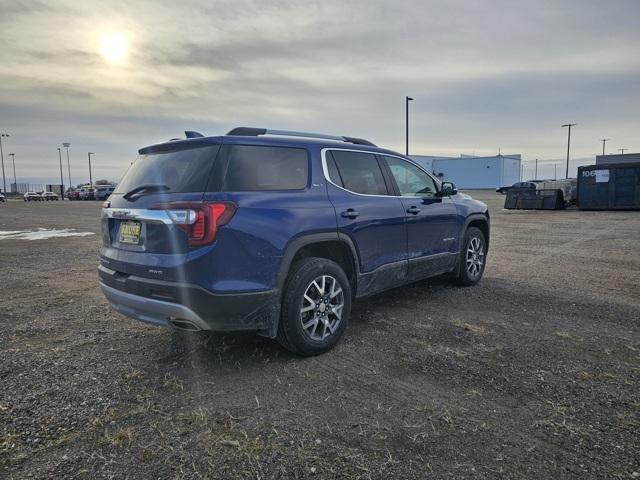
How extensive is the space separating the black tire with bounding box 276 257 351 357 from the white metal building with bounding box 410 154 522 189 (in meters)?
74.3

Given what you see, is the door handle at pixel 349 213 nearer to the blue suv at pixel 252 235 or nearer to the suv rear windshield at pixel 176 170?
the blue suv at pixel 252 235

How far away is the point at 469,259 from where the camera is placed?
6391 millimetres

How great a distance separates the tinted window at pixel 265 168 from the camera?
3.51 meters

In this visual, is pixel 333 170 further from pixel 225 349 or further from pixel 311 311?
pixel 225 349

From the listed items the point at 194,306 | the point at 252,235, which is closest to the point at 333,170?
the point at 252,235

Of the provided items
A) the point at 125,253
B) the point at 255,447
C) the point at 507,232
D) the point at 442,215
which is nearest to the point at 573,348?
the point at 442,215

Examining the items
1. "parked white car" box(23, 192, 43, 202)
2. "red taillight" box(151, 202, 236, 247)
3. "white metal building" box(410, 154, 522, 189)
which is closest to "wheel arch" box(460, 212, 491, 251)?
"red taillight" box(151, 202, 236, 247)

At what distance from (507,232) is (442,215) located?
8899mm

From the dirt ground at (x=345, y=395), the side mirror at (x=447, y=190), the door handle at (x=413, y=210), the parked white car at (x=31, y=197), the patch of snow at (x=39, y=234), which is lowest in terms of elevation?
the dirt ground at (x=345, y=395)

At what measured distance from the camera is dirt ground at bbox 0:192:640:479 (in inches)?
98.6

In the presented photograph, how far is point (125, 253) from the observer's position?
12.2ft

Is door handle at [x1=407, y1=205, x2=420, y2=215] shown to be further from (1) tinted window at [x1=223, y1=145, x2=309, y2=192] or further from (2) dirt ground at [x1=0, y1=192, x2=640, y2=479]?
(1) tinted window at [x1=223, y1=145, x2=309, y2=192]

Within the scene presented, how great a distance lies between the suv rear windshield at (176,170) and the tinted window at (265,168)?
164 millimetres

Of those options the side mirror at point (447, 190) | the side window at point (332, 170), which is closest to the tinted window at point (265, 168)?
the side window at point (332, 170)
